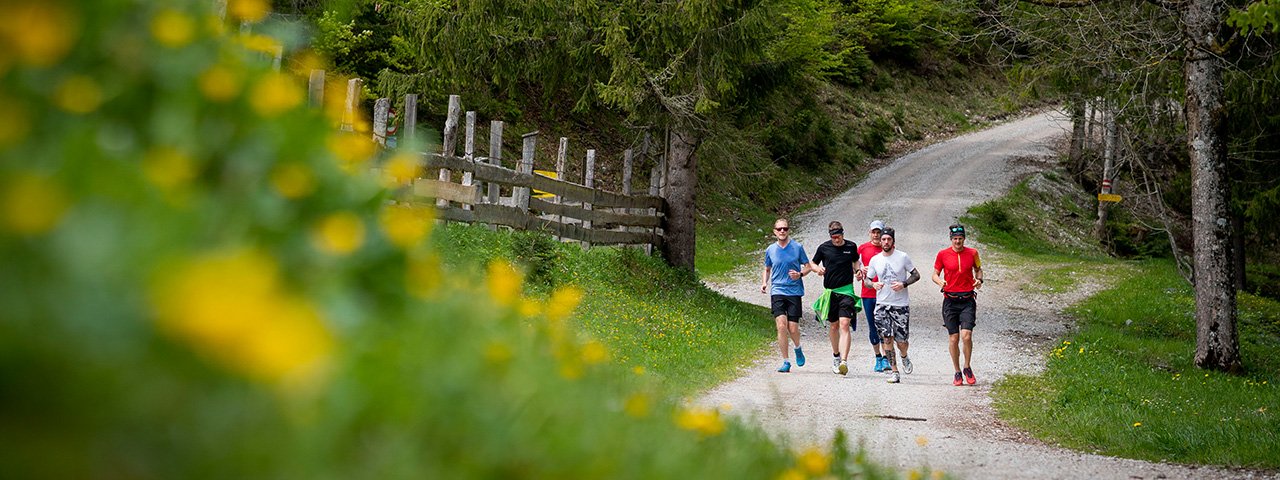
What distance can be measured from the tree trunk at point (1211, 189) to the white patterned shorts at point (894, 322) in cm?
472

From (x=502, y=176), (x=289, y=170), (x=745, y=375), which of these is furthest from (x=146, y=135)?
(x=502, y=176)

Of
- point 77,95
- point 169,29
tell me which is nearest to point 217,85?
point 169,29

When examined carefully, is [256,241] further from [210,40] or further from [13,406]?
[210,40]

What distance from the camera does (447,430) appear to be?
1559mm

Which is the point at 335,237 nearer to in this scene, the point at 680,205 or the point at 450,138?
the point at 450,138

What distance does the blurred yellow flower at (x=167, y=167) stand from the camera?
47.4 inches

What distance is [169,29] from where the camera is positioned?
1.54m

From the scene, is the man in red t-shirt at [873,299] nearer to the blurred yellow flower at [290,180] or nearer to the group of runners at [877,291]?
the group of runners at [877,291]

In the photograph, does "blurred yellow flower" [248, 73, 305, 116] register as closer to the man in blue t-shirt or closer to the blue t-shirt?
the man in blue t-shirt

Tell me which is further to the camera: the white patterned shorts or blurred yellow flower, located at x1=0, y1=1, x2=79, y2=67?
the white patterned shorts

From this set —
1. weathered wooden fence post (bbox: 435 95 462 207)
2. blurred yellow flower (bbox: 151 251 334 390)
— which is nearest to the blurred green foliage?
blurred yellow flower (bbox: 151 251 334 390)

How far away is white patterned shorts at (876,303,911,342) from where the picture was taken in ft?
40.3

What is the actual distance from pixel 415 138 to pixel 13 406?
4.84ft

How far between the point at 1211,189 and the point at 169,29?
48.6 feet
